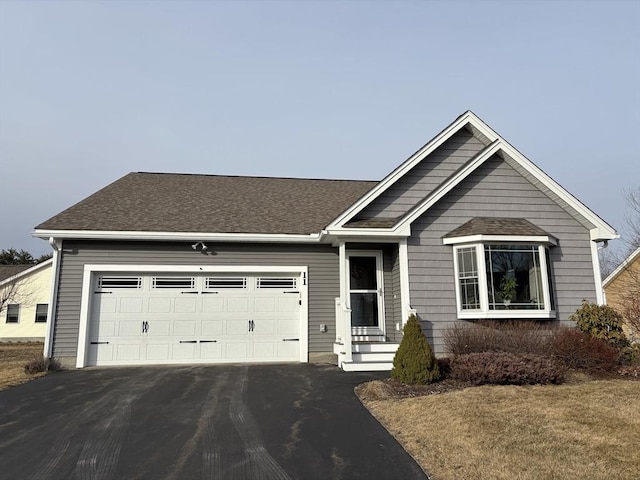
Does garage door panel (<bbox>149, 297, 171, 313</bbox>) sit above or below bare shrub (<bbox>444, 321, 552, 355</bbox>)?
above

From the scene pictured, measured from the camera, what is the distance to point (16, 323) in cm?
2541

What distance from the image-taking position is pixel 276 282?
12.7 metres

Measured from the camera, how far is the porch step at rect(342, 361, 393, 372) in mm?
10461

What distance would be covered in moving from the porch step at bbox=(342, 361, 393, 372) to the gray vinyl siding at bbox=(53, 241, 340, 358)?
1930mm

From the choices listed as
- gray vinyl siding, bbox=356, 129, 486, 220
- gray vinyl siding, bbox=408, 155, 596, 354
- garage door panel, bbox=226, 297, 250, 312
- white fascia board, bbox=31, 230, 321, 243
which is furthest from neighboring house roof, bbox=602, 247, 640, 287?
garage door panel, bbox=226, 297, 250, 312

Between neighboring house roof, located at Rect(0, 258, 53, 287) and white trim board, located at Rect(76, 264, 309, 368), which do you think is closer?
white trim board, located at Rect(76, 264, 309, 368)

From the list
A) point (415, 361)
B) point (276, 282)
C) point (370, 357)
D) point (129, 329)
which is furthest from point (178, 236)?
point (415, 361)

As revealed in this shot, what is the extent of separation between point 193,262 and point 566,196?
10.3 meters

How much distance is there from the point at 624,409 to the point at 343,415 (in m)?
4.04

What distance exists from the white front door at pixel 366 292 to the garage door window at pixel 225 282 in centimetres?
313

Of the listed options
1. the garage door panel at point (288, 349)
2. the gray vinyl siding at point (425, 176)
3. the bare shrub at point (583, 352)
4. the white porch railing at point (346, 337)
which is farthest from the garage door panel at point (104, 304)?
the bare shrub at point (583, 352)

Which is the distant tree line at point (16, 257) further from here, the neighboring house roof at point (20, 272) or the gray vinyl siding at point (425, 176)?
the gray vinyl siding at point (425, 176)

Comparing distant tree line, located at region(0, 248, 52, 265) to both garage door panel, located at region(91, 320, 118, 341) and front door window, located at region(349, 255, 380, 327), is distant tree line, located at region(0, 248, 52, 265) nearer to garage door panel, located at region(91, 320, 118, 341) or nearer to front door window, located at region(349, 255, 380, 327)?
garage door panel, located at region(91, 320, 118, 341)

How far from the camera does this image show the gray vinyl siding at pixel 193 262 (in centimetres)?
1166
